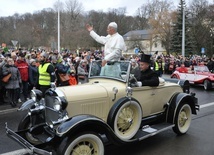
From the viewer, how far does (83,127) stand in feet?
12.6

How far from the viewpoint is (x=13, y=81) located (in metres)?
8.53

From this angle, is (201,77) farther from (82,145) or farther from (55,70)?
(82,145)

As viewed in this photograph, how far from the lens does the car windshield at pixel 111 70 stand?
4902 mm

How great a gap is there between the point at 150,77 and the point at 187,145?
5.08 ft

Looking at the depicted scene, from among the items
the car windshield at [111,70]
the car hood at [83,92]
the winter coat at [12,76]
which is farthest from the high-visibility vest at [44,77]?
the car hood at [83,92]

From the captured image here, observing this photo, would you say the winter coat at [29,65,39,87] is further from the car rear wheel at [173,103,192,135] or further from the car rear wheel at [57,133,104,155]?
the car rear wheel at [57,133,104,155]

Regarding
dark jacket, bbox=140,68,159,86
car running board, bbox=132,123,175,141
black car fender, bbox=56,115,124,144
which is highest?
dark jacket, bbox=140,68,159,86

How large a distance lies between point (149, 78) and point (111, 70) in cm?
82

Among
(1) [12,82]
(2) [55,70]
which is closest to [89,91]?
(1) [12,82]

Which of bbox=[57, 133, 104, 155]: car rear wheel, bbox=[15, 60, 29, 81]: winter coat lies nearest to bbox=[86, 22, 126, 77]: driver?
bbox=[57, 133, 104, 155]: car rear wheel

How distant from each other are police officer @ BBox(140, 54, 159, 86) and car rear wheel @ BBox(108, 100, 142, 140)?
602mm

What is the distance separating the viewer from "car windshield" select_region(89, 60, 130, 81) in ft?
16.1

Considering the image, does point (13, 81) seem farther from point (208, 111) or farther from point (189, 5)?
point (189, 5)

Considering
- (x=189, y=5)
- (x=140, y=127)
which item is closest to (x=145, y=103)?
(x=140, y=127)
